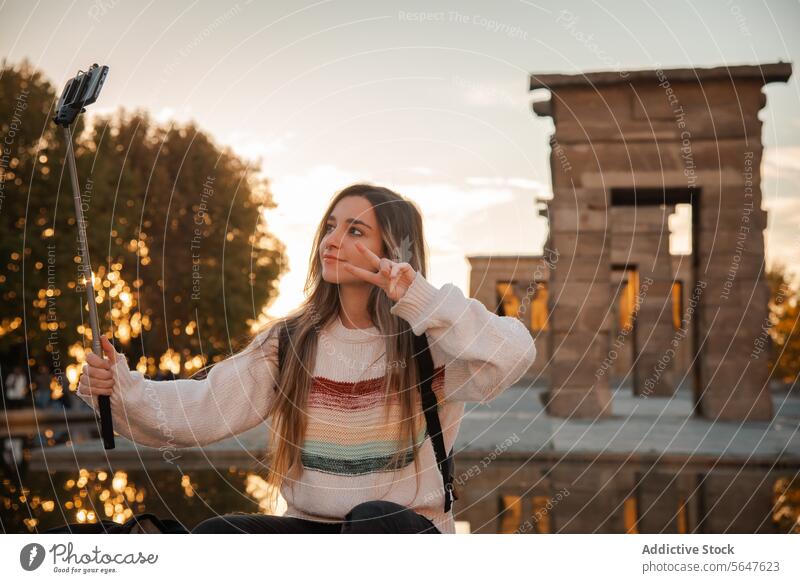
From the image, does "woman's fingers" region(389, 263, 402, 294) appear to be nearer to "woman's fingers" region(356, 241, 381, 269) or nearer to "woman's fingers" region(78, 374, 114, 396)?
"woman's fingers" region(356, 241, 381, 269)

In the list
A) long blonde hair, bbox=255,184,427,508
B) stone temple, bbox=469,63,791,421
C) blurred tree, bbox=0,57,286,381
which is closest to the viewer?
long blonde hair, bbox=255,184,427,508

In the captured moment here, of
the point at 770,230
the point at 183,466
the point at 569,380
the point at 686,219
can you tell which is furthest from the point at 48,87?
the point at 686,219

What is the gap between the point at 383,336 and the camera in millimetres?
3955


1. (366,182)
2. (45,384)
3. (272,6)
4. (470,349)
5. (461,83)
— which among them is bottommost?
(45,384)

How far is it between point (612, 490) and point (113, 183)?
15.0m

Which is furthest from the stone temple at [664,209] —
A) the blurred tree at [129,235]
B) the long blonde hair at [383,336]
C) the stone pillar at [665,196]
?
the long blonde hair at [383,336]

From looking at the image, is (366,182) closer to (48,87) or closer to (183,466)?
(183,466)

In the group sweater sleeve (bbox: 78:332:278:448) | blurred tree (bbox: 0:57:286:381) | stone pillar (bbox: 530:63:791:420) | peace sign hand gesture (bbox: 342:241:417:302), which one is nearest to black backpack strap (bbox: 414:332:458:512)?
peace sign hand gesture (bbox: 342:241:417:302)

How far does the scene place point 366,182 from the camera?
411 cm

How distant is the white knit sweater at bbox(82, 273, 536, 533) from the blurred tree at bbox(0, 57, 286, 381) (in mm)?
11672

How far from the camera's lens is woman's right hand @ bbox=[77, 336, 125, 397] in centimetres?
373

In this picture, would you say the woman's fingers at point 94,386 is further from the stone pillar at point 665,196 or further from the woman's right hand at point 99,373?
the stone pillar at point 665,196

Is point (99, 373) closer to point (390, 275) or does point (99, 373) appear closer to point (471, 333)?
point (390, 275)

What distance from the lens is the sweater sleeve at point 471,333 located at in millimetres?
3564
